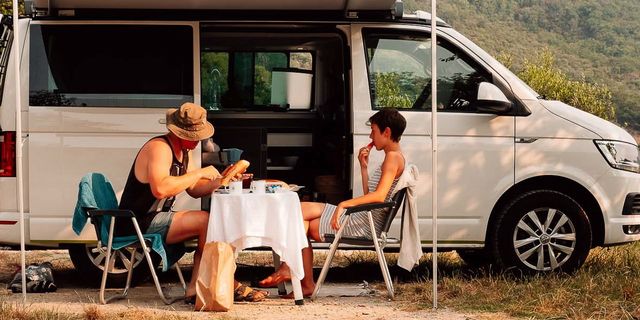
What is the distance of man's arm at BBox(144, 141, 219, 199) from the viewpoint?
7098 millimetres

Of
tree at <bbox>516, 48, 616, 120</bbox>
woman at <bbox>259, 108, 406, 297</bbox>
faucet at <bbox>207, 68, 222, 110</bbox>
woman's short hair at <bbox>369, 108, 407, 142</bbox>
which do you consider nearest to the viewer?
woman at <bbox>259, 108, 406, 297</bbox>

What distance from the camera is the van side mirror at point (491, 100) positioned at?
826cm

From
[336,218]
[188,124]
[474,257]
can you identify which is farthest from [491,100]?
[188,124]

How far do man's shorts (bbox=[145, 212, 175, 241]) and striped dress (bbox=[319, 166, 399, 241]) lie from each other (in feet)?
3.17

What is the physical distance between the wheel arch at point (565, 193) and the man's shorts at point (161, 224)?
2.36m

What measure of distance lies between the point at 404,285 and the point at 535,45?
204ft

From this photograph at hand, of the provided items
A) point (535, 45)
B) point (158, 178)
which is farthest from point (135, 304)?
point (535, 45)

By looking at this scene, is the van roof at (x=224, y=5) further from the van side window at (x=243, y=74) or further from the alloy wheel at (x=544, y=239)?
the alloy wheel at (x=544, y=239)

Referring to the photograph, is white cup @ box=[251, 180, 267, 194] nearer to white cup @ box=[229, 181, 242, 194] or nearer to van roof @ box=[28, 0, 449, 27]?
white cup @ box=[229, 181, 242, 194]

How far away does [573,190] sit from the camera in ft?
28.0

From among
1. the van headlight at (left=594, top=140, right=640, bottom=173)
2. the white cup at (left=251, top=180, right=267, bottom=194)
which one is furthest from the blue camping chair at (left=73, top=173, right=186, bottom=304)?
the van headlight at (left=594, top=140, right=640, bottom=173)

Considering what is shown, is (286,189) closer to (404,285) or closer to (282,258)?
(282,258)

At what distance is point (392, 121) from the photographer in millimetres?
7605

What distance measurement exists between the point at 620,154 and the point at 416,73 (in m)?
1.57
